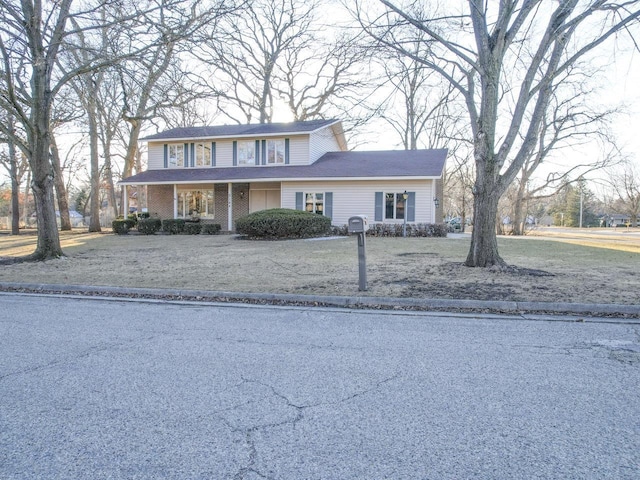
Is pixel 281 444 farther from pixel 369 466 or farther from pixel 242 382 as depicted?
pixel 242 382

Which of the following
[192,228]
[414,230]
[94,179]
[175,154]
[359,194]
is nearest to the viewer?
[414,230]

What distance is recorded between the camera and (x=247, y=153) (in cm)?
2595

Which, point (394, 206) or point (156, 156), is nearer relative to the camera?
point (394, 206)

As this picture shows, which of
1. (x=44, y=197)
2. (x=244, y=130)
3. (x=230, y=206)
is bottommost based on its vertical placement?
(x=44, y=197)

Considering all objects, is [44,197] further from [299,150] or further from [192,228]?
[299,150]

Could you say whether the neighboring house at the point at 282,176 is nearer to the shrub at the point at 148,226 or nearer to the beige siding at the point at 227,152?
the beige siding at the point at 227,152

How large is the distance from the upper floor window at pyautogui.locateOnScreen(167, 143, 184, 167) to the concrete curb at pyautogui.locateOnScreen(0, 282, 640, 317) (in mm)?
19683

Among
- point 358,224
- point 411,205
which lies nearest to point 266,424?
point 358,224

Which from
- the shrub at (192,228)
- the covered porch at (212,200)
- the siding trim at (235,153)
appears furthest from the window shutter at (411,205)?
the shrub at (192,228)

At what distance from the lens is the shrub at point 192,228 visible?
23.6m

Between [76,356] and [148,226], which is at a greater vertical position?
[148,226]

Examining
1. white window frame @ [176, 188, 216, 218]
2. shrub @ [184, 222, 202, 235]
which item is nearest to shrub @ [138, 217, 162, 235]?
shrub @ [184, 222, 202, 235]

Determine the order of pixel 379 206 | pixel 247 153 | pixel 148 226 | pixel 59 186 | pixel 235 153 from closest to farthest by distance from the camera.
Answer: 1. pixel 379 206
2. pixel 148 226
3. pixel 247 153
4. pixel 235 153
5. pixel 59 186

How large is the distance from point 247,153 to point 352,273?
18.1 meters
